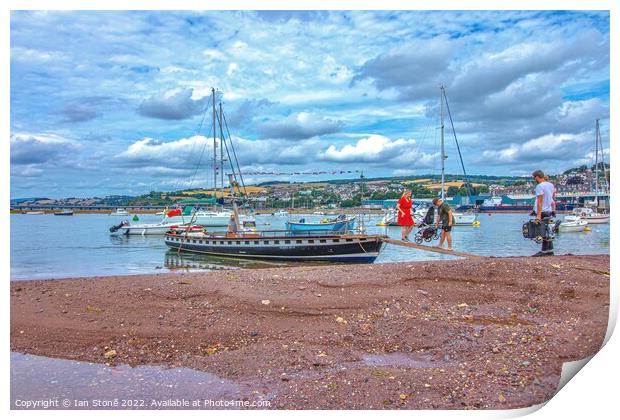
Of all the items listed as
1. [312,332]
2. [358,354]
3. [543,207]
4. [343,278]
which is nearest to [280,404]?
[358,354]

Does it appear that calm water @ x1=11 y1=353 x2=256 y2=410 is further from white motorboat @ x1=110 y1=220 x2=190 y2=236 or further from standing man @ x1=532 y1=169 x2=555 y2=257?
white motorboat @ x1=110 y1=220 x2=190 y2=236

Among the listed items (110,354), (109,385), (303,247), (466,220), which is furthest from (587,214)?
(466,220)

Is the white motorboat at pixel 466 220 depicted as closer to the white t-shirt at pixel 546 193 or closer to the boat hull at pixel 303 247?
the boat hull at pixel 303 247

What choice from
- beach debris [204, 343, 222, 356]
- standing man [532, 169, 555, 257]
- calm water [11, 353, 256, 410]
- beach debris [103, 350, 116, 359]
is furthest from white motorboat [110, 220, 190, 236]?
calm water [11, 353, 256, 410]

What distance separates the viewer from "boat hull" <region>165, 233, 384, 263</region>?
22828 millimetres

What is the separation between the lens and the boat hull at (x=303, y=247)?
2283cm

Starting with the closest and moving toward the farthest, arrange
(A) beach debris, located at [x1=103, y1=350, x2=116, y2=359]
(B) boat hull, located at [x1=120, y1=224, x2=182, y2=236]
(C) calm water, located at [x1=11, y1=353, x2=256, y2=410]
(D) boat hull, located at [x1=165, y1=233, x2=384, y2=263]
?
(C) calm water, located at [x1=11, y1=353, x2=256, y2=410], (A) beach debris, located at [x1=103, y1=350, x2=116, y2=359], (D) boat hull, located at [x1=165, y1=233, x2=384, y2=263], (B) boat hull, located at [x1=120, y1=224, x2=182, y2=236]

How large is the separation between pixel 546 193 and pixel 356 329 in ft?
15.9

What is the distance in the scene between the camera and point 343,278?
30.1ft

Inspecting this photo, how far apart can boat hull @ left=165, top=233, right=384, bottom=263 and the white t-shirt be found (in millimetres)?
12335

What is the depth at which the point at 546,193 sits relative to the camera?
29.1 ft

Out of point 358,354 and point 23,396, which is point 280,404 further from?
point 23,396

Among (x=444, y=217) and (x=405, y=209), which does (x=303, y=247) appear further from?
(x=444, y=217)

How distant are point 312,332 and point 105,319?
313 centimetres
